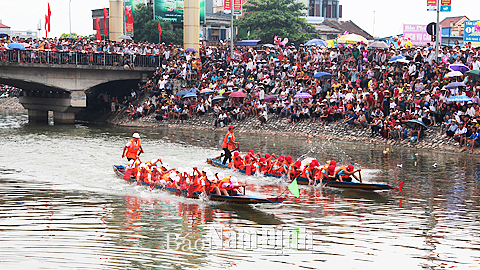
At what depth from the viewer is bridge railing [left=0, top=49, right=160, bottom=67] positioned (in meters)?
37.8

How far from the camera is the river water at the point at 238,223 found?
35.9ft

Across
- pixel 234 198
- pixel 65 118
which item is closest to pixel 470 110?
pixel 234 198

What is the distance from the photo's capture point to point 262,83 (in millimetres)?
37469

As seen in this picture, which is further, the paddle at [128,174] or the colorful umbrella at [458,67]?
the colorful umbrella at [458,67]

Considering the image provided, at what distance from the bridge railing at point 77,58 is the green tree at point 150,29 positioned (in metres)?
21.9

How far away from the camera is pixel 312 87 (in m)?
34.7

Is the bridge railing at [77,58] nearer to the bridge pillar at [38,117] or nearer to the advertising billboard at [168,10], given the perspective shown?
the bridge pillar at [38,117]

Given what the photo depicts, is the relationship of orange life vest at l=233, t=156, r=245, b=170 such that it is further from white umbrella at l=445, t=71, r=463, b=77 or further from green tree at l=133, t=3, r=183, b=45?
green tree at l=133, t=3, r=183, b=45

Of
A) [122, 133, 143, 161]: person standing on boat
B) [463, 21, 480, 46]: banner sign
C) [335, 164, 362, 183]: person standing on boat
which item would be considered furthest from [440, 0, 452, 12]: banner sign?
[122, 133, 143, 161]: person standing on boat

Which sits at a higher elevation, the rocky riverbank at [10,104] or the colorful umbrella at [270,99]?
the colorful umbrella at [270,99]

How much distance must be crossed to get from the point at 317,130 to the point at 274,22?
3333 cm

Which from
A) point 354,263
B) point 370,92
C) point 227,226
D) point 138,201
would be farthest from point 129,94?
point 354,263

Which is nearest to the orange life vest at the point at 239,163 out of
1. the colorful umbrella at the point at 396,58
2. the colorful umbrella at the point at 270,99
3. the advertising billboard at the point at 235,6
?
the colorful umbrella at the point at 396,58

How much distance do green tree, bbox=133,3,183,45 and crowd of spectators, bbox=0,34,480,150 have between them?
1941cm
